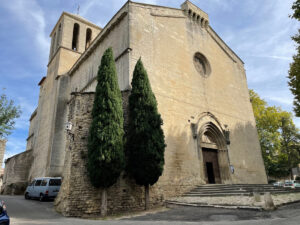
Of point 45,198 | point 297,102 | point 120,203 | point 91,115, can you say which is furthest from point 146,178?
point 297,102

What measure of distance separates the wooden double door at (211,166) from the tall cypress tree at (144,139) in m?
4.91

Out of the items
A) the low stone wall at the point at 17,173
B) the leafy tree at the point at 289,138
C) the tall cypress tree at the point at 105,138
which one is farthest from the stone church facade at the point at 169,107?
the leafy tree at the point at 289,138

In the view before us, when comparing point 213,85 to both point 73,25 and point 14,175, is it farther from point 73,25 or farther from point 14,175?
point 14,175

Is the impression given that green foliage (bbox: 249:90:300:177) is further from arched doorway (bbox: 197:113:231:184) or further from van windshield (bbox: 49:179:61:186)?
van windshield (bbox: 49:179:61:186)

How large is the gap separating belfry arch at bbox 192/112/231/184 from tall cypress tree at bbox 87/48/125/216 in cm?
541

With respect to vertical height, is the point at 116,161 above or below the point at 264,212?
above

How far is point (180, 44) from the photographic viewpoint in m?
14.0

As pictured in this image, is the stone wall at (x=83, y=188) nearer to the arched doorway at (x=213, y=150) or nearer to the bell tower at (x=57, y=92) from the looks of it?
the arched doorway at (x=213, y=150)

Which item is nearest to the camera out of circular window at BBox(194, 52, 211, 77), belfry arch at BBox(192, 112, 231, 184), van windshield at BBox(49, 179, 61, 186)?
van windshield at BBox(49, 179, 61, 186)

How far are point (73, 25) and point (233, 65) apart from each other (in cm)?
1604

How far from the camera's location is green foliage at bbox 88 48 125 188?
7559mm

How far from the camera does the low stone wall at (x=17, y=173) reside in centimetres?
1702

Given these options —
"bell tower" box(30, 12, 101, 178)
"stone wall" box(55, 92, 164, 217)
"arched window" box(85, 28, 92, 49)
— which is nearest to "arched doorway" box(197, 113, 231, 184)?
"stone wall" box(55, 92, 164, 217)

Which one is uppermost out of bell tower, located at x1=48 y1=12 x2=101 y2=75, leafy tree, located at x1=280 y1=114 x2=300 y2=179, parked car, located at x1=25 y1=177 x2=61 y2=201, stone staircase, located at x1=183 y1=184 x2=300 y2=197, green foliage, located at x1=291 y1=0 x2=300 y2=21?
bell tower, located at x1=48 y1=12 x2=101 y2=75
